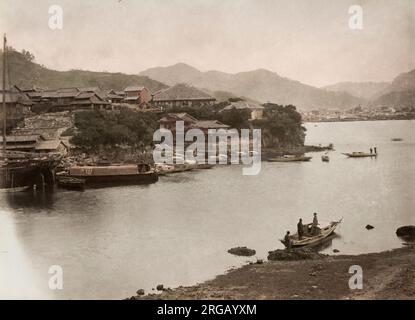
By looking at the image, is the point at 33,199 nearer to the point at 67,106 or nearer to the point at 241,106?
the point at 67,106

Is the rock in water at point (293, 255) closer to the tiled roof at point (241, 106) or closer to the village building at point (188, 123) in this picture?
the village building at point (188, 123)

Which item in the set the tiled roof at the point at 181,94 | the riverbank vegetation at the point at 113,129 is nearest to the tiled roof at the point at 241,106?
the tiled roof at the point at 181,94

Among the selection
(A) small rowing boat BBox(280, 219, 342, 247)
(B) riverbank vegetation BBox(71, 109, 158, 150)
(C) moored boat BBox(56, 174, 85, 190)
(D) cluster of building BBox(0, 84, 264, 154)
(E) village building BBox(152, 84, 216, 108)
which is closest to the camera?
(A) small rowing boat BBox(280, 219, 342, 247)

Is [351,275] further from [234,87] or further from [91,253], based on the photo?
[234,87]

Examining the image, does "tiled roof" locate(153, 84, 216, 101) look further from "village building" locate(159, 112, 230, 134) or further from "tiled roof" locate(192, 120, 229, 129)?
"tiled roof" locate(192, 120, 229, 129)

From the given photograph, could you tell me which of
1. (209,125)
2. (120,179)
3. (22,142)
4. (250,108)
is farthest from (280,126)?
(22,142)

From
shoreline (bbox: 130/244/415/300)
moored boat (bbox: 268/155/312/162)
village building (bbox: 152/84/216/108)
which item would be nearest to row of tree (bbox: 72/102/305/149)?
village building (bbox: 152/84/216/108)
